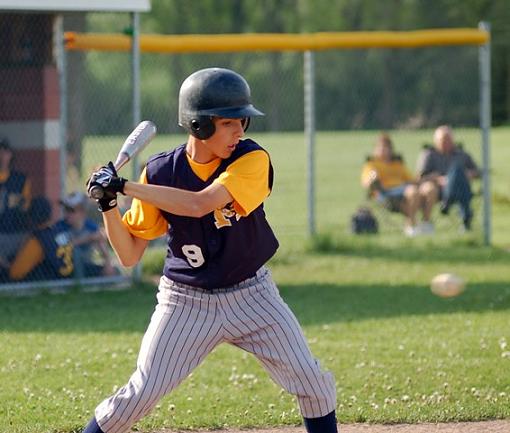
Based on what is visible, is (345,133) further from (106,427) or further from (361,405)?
(106,427)

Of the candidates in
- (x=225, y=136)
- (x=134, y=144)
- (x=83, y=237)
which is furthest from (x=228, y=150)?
(x=83, y=237)

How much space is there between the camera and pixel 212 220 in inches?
192

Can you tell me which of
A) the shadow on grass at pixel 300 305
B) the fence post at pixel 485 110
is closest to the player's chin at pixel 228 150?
the shadow on grass at pixel 300 305

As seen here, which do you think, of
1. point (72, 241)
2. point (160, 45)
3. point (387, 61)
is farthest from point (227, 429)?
point (387, 61)

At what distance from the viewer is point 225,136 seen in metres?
4.80

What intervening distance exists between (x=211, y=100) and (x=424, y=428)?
7.32ft

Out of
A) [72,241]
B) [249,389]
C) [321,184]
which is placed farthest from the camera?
[321,184]

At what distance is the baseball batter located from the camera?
476cm

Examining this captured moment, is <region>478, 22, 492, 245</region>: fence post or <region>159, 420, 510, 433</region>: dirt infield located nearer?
<region>159, 420, 510, 433</region>: dirt infield

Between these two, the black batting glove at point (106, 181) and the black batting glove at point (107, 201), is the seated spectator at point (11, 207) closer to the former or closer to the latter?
the black batting glove at point (107, 201)

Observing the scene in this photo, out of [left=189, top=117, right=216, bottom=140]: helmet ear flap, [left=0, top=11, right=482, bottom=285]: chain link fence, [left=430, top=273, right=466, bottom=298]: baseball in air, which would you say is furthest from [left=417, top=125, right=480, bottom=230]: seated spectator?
[left=189, top=117, right=216, bottom=140]: helmet ear flap

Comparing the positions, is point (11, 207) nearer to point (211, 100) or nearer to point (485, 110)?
point (485, 110)

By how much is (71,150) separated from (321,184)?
9.47 meters

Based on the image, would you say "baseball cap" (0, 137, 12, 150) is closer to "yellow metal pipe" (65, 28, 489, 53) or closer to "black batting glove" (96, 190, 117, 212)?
"yellow metal pipe" (65, 28, 489, 53)
